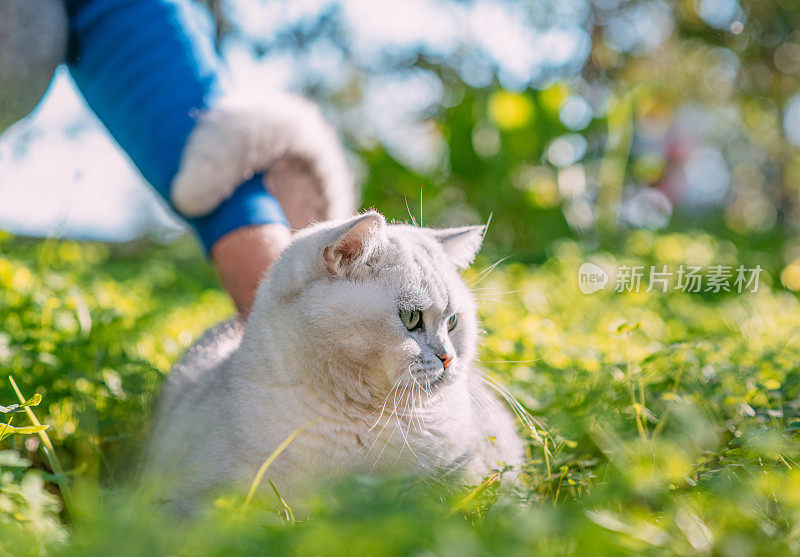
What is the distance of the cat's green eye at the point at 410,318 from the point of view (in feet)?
4.09

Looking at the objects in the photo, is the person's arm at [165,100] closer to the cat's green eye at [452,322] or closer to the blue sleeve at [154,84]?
the blue sleeve at [154,84]

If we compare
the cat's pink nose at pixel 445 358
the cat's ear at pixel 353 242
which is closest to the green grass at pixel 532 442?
the cat's pink nose at pixel 445 358

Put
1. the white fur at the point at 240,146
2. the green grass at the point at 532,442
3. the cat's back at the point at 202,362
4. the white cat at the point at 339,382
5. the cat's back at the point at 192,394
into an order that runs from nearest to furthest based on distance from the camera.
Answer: the green grass at the point at 532,442 < the white cat at the point at 339,382 < the cat's back at the point at 192,394 < the cat's back at the point at 202,362 < the white fur at the point at 240,146

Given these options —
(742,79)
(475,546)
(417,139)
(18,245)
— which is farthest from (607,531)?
(742,79)

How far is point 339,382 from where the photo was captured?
3.98 feet

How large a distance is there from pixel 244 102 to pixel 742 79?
30.0ft

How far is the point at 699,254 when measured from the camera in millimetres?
4406

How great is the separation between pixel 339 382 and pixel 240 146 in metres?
0.77

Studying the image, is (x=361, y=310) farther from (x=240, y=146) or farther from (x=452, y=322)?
(x=240, y=146)

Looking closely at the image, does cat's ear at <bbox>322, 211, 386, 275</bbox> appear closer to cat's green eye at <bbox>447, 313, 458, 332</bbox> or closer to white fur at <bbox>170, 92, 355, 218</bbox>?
cat's green eye at <bbox>447, 313, 458, 332</bbox>

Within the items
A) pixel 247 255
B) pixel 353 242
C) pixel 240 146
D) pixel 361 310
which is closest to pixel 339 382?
pixel 361 310

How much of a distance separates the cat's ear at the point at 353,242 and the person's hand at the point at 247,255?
43 cm

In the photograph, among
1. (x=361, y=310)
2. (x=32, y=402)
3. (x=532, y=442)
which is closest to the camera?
(x=32, y=402)

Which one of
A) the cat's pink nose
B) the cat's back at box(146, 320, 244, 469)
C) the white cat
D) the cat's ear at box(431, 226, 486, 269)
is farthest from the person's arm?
the cat's pink nose
